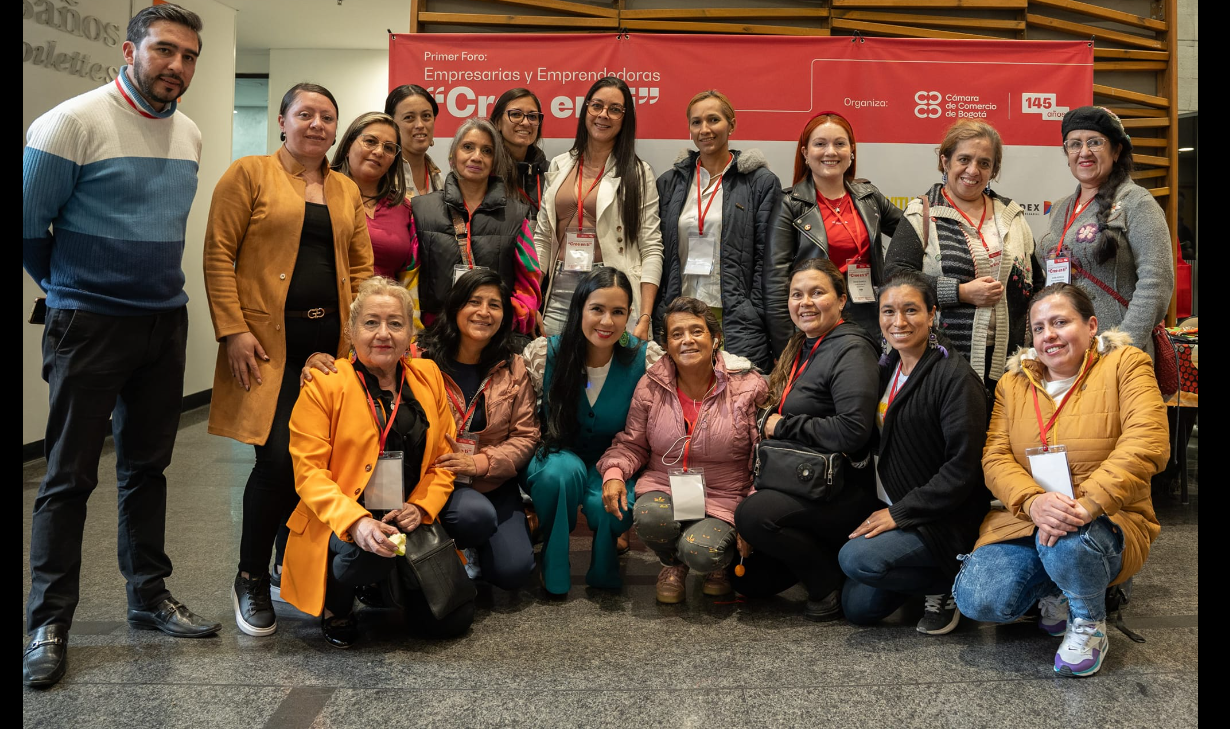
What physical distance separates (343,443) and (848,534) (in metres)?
1.61

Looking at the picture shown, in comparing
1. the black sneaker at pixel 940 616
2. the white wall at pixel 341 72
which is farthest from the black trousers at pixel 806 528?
the white wall at pixel 341 72

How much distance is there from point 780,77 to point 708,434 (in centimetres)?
252

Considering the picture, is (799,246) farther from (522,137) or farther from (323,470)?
(323,470)

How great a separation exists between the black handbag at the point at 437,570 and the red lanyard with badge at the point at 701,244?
160 centimetres

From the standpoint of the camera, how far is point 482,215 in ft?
11.3

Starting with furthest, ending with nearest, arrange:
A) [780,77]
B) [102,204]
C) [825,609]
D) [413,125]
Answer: [780,77] → [413,125] → [825,609] → [102,204]

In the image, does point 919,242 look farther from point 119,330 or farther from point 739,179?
point 119,330

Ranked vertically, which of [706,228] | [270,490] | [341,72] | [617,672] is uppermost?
[341,72]

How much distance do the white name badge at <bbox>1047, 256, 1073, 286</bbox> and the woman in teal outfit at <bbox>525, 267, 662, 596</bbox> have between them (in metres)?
1.55

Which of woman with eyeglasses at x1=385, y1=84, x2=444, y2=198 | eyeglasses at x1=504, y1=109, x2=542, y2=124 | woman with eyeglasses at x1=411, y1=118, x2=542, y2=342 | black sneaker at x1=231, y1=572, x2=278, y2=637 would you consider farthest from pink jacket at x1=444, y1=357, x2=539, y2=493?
eyeglasses at x1=504, y1=109, x2=542, y2=124

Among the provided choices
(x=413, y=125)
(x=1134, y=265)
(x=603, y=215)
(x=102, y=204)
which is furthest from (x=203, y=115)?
(x=1134, y=265)

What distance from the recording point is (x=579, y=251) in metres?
3.48

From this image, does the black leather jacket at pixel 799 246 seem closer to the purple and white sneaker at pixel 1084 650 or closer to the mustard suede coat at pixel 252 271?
the purple and white sneaker at pixel 1084 650

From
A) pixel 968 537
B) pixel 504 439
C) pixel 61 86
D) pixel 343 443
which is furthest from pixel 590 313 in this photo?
pixel 61 86
